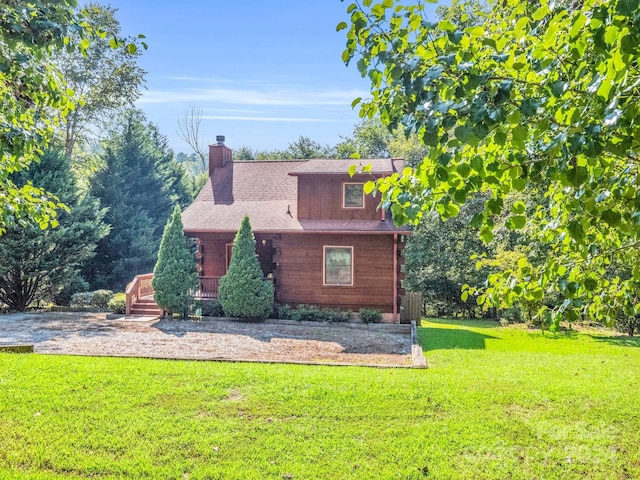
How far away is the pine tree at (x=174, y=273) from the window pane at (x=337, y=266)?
166 inches

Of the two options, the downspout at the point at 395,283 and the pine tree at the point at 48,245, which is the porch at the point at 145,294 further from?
the downspout at the point at 395,283

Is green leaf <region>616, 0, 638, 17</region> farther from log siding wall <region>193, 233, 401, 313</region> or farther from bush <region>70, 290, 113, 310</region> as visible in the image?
bush <region>70, 290, 113, 310</region>

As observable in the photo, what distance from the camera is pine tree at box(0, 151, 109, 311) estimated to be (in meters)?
16.3

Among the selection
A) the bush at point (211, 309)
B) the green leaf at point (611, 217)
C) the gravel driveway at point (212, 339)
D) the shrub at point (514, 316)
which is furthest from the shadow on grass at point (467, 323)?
the green leaf at point (611, 217)

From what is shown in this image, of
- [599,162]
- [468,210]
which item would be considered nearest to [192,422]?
[599,162]

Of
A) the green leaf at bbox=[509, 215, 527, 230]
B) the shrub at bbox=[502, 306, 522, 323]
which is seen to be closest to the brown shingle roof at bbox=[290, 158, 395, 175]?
the shrub at bbox=[502, 306, 522, 323]

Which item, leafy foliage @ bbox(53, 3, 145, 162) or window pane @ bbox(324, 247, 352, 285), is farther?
leafy foliage @ bbox(53, 3, 145, 162)

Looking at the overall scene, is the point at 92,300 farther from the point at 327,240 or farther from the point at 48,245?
the point at 327,240

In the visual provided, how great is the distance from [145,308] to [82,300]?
337cm

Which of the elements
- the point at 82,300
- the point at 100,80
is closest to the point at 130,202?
the point at 100,80

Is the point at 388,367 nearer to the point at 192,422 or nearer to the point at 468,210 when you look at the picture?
the point at 192,422

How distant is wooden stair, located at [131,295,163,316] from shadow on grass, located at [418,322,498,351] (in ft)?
27.2

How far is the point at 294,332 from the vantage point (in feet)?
41.4

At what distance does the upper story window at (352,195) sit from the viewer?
1509cm
